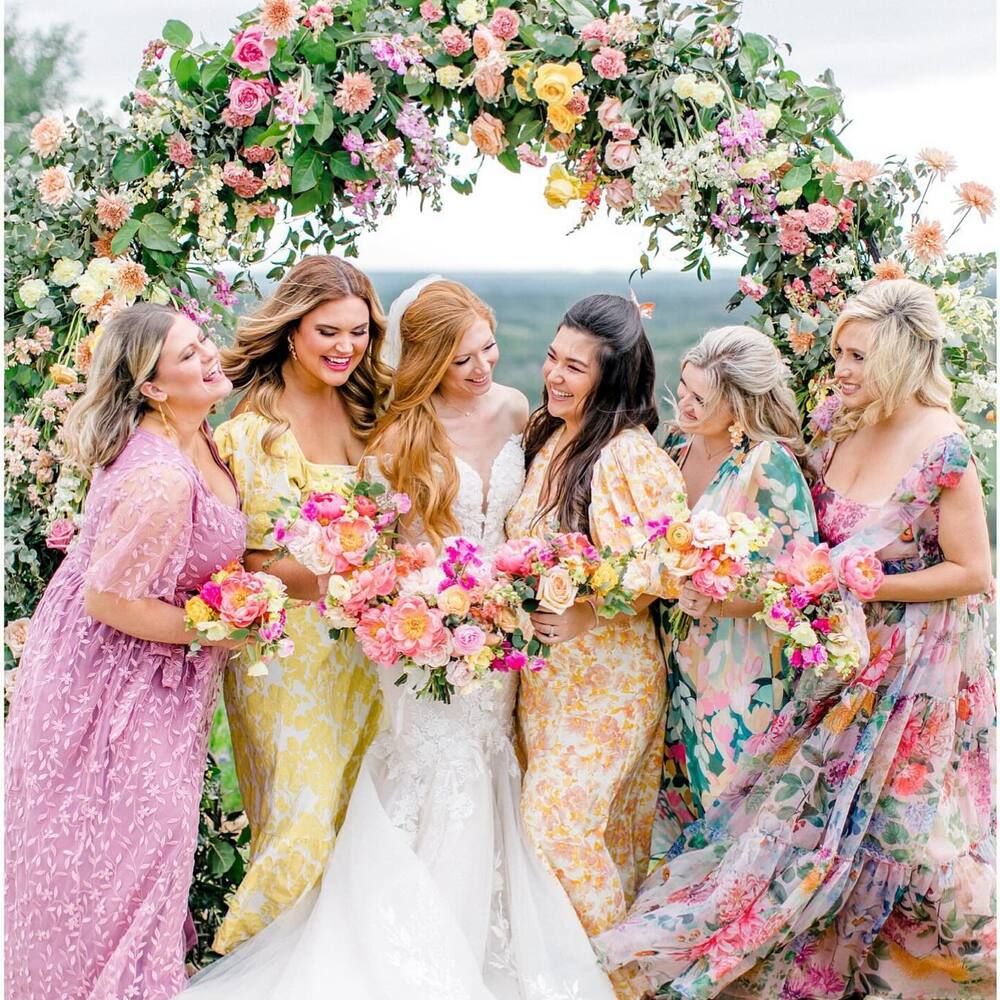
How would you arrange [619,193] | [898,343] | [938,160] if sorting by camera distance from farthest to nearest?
[619,193]
[938,160]
[898,343]

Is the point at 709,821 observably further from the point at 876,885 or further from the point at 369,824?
the point at 369,824

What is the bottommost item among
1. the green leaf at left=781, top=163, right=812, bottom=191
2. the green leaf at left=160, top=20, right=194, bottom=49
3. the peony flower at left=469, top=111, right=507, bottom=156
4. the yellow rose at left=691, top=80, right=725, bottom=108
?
the green leaf at left=781, top=163, right=812, bottom=191

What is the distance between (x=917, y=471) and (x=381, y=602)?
1874 millimetres

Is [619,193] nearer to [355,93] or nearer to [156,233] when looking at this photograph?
[355,93]

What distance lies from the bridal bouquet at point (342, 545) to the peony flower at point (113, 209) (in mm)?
1498

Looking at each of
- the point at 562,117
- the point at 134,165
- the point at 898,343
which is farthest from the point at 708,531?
the point at 134,165

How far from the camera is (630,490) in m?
4.26

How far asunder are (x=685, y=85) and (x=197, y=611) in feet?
8.75

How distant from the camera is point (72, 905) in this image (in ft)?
13.0

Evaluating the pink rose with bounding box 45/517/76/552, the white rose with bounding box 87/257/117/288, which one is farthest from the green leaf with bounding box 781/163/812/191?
the pink rose with bounding box 45/517/76/552

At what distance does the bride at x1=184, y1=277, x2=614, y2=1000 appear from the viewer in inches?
159

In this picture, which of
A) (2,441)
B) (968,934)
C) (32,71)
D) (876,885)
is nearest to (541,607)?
(876,885)

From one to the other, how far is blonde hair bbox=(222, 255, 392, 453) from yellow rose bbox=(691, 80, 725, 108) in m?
1.46

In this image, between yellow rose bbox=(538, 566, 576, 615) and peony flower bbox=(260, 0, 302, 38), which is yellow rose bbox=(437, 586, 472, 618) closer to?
yellow rose bbox=(538, 566, 576, 615)
